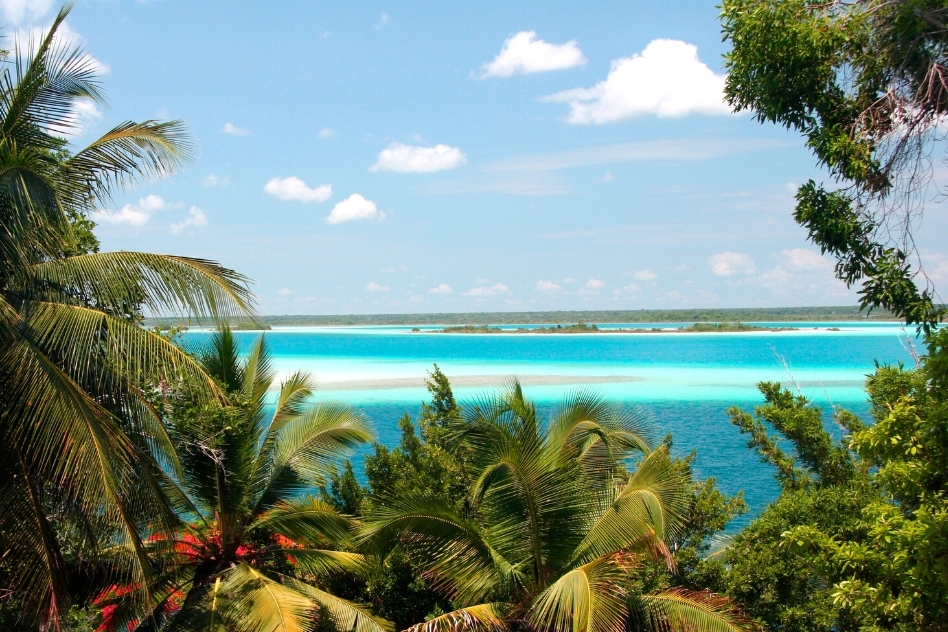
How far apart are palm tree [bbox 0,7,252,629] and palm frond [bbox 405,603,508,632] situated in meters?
3.31

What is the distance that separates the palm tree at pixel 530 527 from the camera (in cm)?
938

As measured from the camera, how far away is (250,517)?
11.8 metres

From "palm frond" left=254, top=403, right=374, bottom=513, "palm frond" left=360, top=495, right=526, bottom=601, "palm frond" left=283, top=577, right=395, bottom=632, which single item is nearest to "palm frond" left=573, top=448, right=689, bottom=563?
"palm frond" left=360, top=495, right=526, bottom=601

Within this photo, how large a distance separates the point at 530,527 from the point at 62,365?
549cm

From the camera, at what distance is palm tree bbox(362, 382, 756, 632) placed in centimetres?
938

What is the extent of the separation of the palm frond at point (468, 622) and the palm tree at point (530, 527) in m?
0.01

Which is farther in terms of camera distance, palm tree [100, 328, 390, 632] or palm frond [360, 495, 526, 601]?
palm tree [100, 328, 390, 632]

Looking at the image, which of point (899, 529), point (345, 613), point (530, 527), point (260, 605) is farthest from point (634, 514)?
point (260, 605)

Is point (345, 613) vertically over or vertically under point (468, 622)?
under

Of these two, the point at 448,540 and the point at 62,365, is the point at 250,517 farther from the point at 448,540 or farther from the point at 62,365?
the point at 62,365

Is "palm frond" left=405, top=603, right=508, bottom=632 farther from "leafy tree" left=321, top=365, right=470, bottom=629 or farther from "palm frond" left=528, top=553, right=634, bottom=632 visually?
"leafy tree" left=321, top=365, right=470, bottom=629

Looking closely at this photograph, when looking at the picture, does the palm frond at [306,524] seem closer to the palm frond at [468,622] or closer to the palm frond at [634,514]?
the palm frond at [468,622]

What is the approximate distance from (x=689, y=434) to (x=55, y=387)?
2994 cm

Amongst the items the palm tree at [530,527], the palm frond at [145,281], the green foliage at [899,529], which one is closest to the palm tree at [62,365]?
the palm frond at [145,281]
